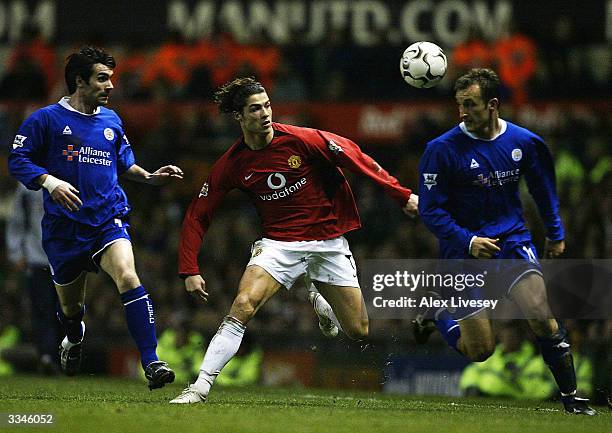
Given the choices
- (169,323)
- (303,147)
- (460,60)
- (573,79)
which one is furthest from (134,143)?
(303,147)

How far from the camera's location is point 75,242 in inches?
331

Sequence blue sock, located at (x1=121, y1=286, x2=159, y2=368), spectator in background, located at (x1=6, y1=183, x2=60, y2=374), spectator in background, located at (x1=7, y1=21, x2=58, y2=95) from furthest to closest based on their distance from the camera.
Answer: spectator in background, located at (x1=7, y1=21, x2=58, y2=95), spectator in background, located at (x1=6, y1=183, x2=60, y2=374), blue sock, located at (x1=121, y1=286, x2=159, y2=368)

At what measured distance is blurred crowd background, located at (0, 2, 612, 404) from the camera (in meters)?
13.8

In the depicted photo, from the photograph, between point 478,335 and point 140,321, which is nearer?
point 140,321

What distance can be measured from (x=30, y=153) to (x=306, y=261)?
201 cm

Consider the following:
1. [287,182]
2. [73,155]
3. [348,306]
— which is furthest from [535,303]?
[73,155]

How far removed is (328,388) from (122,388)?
2.36m

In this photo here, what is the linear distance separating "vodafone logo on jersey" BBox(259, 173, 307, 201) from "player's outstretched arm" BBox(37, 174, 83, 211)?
1263 mm

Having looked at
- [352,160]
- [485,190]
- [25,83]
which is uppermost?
[25,83]

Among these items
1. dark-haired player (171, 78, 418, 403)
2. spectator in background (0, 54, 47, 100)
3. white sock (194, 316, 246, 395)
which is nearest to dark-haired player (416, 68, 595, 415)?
dark-haired player (171, 78, 418, 403)

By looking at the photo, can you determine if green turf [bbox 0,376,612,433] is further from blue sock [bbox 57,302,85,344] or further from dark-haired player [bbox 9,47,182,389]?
dark-haired player [bbox 9,47,182,389]

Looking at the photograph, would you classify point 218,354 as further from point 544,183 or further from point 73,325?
point 544,183

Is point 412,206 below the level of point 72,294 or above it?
above

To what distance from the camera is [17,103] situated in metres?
16.1
